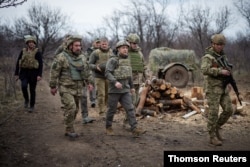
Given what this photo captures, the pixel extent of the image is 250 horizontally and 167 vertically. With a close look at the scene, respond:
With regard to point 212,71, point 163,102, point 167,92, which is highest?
point 212,71

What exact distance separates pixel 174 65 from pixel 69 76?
838 centimetres

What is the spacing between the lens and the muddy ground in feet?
16.1

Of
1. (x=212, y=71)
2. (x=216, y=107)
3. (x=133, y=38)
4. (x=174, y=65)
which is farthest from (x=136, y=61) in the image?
(x=174, y=65)

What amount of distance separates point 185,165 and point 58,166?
74.1 inches

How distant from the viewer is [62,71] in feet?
19.2

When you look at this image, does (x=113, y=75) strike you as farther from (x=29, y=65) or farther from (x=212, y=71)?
(x=29, y=65)

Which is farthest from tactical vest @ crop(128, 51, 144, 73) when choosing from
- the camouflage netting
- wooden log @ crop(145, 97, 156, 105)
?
the camouflage netting

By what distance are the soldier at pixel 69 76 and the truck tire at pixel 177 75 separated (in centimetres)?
787

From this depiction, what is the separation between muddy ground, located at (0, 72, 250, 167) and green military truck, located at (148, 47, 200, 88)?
5243 mm

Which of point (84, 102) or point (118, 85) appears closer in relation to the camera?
point (118, 85)

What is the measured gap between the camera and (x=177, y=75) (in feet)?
44.5

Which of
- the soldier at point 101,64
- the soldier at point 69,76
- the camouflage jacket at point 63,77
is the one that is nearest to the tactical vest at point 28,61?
the soldier at point 101,64

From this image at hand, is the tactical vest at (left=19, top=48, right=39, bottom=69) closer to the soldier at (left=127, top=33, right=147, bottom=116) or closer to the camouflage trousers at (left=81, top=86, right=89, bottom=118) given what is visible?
the camouflage trousers at (left=81, top=86, right=89, bottom=118)

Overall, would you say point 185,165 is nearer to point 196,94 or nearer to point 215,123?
point 215,123
